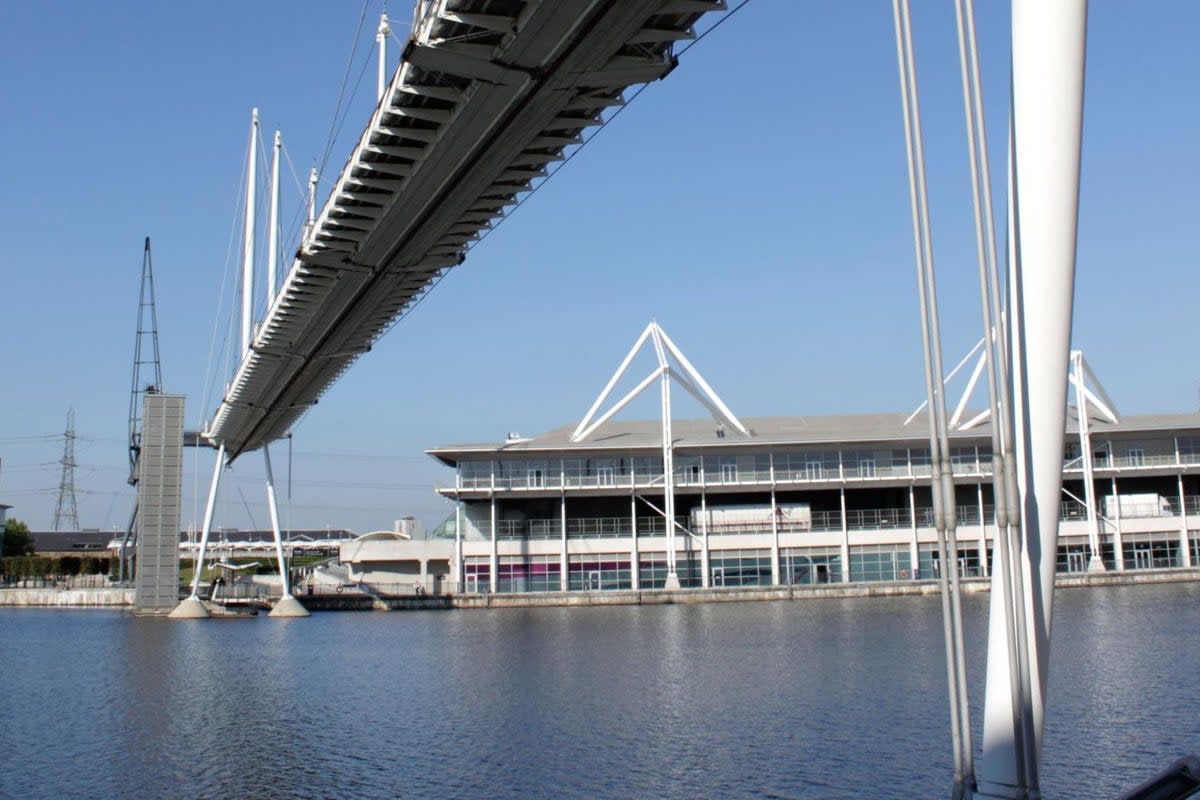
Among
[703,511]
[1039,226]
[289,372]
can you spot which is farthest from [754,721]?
[703,511]

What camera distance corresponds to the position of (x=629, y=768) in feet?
56.1

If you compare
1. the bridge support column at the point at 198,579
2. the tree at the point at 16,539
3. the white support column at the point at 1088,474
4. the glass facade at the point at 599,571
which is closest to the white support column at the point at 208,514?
the bridge support column at the point at 198,579

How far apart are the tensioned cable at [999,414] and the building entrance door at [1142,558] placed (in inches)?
2795

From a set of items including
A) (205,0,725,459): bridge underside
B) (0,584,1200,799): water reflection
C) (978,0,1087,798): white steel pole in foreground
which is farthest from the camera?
(205,0,725,459): bridge underside

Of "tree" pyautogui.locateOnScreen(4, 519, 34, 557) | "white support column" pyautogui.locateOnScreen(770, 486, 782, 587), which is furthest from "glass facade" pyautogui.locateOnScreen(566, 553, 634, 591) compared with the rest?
"tree" pyautogui.locateOnScreen(4, 519, 34, 557)

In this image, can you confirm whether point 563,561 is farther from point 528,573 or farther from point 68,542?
point 68,542

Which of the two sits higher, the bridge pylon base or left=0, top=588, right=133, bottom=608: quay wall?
left=0, top=588, right=133, bottom=608: quay wall

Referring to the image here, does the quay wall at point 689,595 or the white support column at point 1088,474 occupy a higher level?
the white support column at point 1088,474

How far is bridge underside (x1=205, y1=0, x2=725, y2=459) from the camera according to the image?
675 inches

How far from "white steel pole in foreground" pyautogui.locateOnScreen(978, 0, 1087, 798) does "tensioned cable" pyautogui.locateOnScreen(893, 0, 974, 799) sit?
7.2 inches

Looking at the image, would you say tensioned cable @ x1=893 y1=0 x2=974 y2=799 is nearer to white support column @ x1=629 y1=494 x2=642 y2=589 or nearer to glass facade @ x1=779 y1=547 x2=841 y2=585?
white support column @ x1=629 y1=494 x2=642 y2=589

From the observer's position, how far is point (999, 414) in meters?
7.23

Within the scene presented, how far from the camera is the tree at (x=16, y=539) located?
128 m

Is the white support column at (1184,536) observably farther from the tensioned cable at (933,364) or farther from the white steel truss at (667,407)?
the tensioned cable at (933,364)
